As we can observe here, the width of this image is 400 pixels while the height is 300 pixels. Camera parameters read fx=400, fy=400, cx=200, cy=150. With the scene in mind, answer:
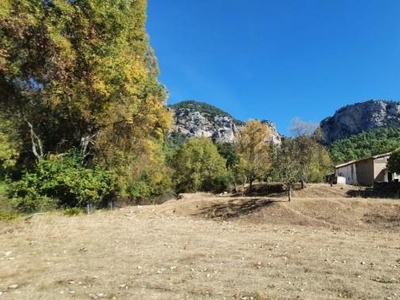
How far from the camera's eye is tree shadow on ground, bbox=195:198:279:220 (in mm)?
26972

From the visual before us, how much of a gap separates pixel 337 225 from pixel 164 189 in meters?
36.6

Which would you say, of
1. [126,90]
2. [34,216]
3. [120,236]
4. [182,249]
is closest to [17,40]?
[126,90]

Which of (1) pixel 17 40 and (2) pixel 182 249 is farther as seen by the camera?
(1) pixel 17 40

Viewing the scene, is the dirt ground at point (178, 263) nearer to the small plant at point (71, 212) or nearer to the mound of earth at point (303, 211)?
the small plant at point (71, 212)

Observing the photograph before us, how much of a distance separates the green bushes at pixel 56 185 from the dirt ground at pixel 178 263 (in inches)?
63.0

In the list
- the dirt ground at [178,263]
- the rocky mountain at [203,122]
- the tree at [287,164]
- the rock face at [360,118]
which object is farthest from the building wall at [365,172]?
the rocky mountain at [203,122]

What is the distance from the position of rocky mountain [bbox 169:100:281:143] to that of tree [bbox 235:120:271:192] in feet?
375

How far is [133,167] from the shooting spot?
936 inches

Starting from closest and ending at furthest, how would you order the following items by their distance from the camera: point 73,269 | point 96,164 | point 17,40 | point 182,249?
point 73,269, point 182,249, point 17,40, point 96,164

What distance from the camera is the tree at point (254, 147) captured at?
48.5 m

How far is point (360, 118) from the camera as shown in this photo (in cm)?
14238

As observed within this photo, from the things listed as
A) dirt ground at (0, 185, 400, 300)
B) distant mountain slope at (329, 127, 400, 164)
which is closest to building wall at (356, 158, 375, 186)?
distant mountain slope at (329, 127, 400, 164)

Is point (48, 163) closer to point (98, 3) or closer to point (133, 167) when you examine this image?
point (133, 167)

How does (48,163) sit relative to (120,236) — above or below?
above
